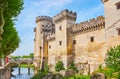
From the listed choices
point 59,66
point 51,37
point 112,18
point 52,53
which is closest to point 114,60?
point 112,18

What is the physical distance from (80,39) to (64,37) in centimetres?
329

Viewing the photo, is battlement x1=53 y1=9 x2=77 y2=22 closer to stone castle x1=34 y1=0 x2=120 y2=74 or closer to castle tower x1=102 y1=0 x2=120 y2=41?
stone castle x1=34 y1=0 x2=120 y2=74

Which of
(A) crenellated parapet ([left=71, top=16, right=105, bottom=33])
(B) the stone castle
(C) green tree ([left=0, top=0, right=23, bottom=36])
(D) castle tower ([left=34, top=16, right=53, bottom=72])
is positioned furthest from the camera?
(D) castle tower ([left=34, top=16, right=53, bottom=72])

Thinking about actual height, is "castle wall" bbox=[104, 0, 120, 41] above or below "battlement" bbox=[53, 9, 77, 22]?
below

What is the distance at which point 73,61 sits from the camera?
38.8 m

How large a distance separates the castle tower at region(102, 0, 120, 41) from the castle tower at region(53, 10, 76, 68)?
10.1m

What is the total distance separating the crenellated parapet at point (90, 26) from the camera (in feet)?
109

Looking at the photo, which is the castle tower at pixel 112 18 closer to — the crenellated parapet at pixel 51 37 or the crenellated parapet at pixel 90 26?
the crenellated parapet at pixel 90 26

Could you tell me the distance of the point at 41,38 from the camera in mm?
50781

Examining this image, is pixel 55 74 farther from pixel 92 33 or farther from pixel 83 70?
pixel 92 33

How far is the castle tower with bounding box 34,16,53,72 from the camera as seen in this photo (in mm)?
49438

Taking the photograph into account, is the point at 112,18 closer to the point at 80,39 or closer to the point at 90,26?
the point at 90,26

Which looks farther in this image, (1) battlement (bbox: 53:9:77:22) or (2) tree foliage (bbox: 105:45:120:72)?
(1) battlement (bbox: 53:9:77:22)

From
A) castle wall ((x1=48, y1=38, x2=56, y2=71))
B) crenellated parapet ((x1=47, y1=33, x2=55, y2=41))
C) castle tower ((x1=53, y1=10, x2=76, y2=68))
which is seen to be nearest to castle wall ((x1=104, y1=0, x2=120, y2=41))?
castle tower ((x1=53, y1=10, x2=76, y2=68))
